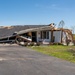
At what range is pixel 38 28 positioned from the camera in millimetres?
39938

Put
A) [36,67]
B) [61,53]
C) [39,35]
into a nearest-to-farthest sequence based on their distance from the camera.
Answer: [36,67] → [61,53] → [39,35]

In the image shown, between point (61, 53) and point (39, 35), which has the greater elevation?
point (39, 35)

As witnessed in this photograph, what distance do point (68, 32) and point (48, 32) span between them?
11.2 ft

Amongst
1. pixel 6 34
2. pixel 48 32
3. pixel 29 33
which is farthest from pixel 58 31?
pixel 6 34

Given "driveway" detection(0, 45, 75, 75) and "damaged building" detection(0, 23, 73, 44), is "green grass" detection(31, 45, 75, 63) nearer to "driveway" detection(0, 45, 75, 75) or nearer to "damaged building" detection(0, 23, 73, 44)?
"driveway" detection(0, 45, 75, 75)

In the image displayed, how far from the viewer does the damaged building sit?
38156 millimetres

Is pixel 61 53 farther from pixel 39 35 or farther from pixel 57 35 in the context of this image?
pixel 39 35

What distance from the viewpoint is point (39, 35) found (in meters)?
40.3

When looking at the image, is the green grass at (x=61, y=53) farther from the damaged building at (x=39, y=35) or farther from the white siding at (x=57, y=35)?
the damaged building at (x=39, y=35)

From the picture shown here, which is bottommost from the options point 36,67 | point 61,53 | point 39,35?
point 61,53

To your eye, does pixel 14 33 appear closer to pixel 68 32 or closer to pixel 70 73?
pixel 68 32

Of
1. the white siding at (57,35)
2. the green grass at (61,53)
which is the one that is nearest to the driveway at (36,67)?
the green grass at (61,53)

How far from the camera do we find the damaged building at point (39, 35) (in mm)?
38156

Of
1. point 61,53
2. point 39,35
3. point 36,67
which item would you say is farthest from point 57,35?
point 36,67
